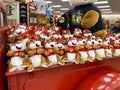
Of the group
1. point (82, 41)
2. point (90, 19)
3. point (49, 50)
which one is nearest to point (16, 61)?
point (49, 50)

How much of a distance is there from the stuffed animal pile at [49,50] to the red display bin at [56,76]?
36 mm

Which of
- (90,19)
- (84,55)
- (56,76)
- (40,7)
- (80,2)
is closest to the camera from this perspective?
(56,76)

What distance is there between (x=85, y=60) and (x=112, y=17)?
16.8 metres

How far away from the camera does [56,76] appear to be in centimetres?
117

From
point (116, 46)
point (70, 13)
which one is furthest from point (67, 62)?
point (70, 13)

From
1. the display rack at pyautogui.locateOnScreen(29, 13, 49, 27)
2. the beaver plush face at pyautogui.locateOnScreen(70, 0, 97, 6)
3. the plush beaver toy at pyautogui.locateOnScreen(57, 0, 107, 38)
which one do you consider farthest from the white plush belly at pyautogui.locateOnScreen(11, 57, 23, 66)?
the display rack at pyautogui.locateOnScreen(29, 13, 49, 27)

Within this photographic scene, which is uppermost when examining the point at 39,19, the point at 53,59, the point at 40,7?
the point at 40,7

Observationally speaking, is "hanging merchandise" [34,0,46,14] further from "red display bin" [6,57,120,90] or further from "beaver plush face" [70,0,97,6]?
"red display bin" [6,57,120,90]

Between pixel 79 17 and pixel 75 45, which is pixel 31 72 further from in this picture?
pixel 79 17

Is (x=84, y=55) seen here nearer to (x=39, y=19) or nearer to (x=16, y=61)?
(x=16, y=61)

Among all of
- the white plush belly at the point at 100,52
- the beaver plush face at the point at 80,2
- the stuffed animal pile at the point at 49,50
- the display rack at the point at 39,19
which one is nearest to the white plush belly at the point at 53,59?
the stuffed animal pile at the point at 49,50

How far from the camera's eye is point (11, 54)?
1.08 meters

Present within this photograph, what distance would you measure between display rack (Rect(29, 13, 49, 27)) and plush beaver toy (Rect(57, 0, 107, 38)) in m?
1.16

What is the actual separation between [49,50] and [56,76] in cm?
16
